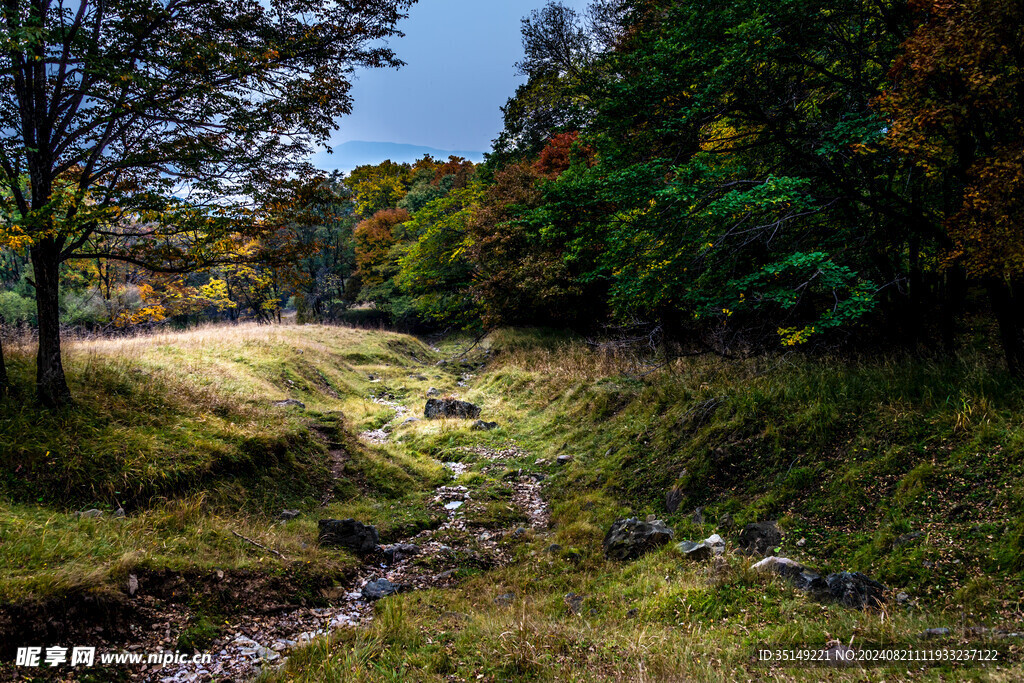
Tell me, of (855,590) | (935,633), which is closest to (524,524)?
(855,590)

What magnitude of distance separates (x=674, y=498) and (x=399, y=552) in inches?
162

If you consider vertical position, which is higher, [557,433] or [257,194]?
[257,194]

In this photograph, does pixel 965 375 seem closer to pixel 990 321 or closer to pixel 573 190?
pixel 990 321

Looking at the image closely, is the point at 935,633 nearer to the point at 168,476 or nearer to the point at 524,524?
the point at 524,524

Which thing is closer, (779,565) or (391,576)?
(779,565)

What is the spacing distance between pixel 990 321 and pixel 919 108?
6.26 meters

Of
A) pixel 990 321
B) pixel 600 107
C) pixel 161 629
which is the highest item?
pixel 600 107

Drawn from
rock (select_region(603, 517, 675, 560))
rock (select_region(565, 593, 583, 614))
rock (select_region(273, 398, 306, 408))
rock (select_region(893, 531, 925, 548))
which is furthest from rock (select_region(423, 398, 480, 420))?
rock (select_region(893, 531, 925, 548))

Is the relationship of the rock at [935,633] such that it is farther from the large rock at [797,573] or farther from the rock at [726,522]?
the rock at [726,522]

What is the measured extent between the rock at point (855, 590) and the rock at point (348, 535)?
5407 millimetres

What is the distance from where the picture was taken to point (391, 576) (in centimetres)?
577

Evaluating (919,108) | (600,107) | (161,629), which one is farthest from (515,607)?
(600,107)

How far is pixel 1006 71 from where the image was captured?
16.9 feet

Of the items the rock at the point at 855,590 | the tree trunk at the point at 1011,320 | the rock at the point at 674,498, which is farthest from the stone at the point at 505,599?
the tree trunk at the point at 1011,320
